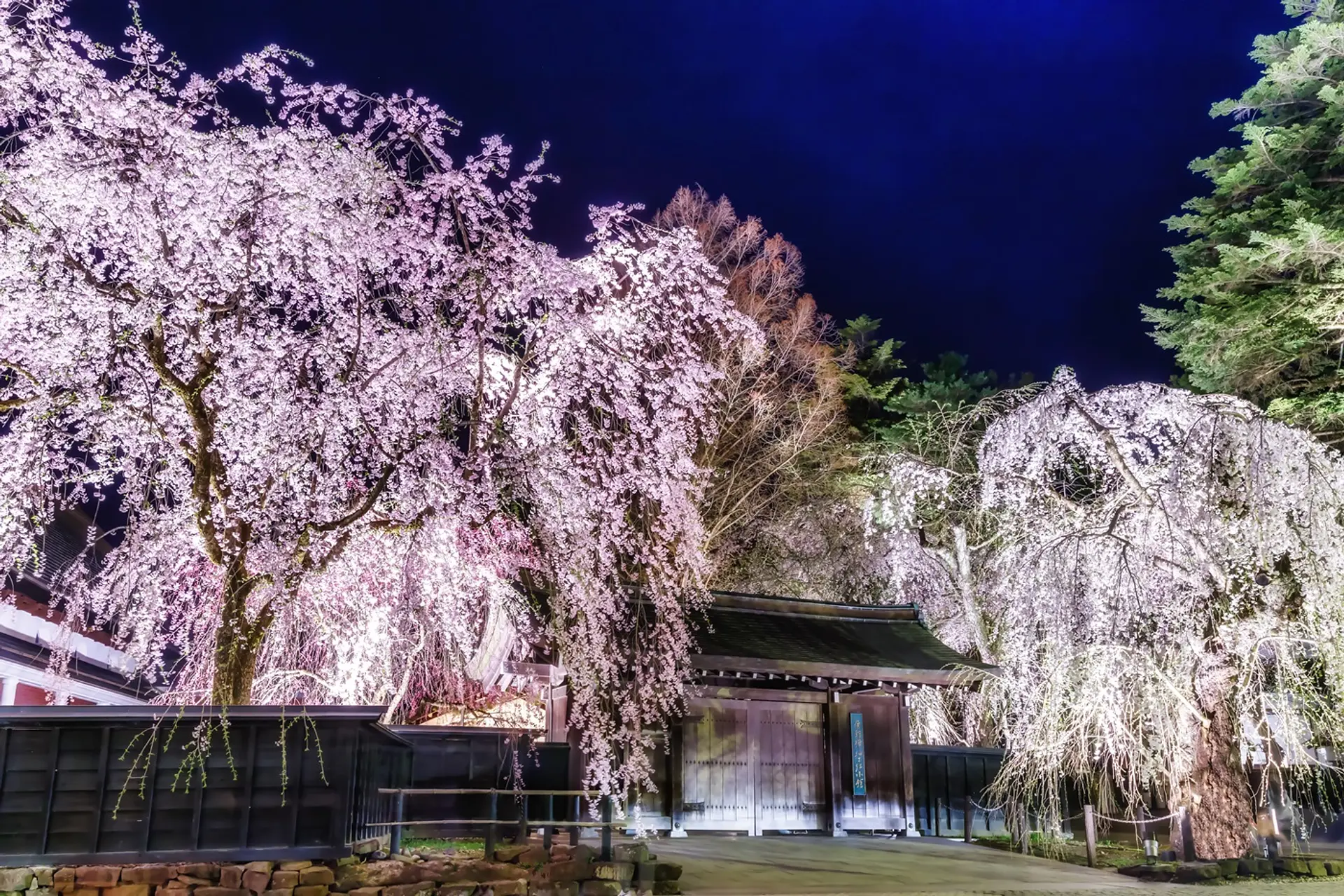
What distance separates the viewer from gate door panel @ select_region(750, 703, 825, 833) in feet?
55.1

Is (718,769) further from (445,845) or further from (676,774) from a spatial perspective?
(445,845)

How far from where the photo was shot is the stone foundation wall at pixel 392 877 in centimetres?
891

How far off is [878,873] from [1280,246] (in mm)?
11736

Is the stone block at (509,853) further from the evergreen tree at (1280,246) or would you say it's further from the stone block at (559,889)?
the evergreen tree at (1280,246)

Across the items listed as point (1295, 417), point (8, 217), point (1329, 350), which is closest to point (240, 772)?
point (8, 217)

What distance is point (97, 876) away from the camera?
29.2 ft

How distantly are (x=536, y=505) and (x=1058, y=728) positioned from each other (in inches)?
296

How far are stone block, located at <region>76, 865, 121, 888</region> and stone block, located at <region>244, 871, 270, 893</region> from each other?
1088 mm

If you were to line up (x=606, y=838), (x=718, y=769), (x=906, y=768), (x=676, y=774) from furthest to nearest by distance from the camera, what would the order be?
(x=906, y=768)
(x=718, y=769)
(x=676, y=774)
(x=606, y=838)

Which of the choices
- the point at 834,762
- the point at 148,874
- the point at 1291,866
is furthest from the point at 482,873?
the point at 1291,866

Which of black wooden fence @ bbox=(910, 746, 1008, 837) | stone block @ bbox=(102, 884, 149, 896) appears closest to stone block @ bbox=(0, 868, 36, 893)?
stone block @ bbox=(102, 884, 149, 896)

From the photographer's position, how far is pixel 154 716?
9195mm

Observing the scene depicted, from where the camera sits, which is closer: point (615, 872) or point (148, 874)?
point (148, 874)

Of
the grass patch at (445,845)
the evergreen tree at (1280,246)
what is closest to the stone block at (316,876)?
the grass patch at (445,845)
